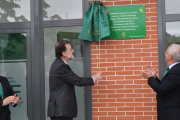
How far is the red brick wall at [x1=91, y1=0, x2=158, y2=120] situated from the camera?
13.0 ft

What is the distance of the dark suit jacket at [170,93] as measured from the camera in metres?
2.95

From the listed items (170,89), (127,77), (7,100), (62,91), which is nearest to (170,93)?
(170,89)

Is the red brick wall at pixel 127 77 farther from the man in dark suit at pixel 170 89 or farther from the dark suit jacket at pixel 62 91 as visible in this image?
the man in dark suit at pixel 170 89

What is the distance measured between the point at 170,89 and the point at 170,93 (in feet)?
0.28

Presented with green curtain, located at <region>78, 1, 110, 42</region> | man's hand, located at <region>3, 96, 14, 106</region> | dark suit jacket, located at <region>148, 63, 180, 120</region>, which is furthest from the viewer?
green curtain, located at <region>78, 1, 110, 42</region>

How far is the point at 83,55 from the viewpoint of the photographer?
418 cm

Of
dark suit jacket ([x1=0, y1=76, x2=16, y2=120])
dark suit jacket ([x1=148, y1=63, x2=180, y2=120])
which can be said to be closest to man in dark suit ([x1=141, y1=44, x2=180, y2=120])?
dark suit jacket ([x1=148, y1=63, x2=180, y2=120])

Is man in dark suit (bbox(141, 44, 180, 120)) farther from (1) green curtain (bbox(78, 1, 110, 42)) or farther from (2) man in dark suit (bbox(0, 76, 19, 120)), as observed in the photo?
(2) man in dark suit (bbox(0, 76, 19, 120))

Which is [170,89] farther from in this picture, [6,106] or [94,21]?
[6,106]

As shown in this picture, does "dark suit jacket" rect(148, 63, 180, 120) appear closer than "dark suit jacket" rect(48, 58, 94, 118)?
Yes

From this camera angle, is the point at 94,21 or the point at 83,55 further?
the point at 83,55

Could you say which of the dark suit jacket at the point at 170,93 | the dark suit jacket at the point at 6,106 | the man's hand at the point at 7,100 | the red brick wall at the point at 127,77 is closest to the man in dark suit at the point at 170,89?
the dark suit jacket at the point at 170,93

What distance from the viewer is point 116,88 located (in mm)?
3984

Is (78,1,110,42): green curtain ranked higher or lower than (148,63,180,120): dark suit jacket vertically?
higher
